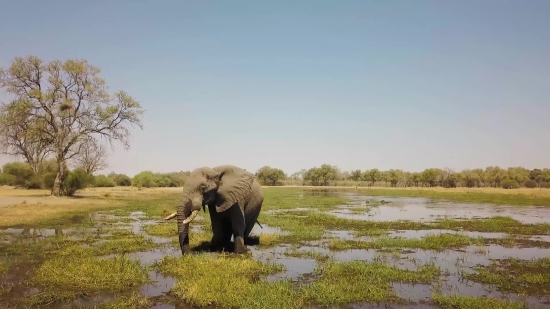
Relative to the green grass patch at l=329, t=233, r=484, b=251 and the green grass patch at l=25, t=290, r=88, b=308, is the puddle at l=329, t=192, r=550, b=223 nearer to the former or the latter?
the green grass patch at l=329, t=233, r=484, b=251

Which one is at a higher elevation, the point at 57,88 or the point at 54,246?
the point at 57,88

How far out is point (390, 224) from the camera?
2372 centimetres

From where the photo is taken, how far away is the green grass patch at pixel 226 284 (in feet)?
27.8

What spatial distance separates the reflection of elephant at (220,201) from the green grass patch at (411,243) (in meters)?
4.20

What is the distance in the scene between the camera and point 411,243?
16672mm

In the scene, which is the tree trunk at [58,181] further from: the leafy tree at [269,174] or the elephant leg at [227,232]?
the leafy tree at [269,174]

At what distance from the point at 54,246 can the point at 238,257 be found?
764cm

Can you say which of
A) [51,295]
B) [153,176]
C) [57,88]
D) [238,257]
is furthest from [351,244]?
[153,176]

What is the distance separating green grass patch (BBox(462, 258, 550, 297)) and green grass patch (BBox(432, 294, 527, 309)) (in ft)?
5.31

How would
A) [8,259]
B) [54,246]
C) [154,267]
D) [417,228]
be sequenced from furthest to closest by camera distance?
[417,228], [54,246], [8,259], [154,267]

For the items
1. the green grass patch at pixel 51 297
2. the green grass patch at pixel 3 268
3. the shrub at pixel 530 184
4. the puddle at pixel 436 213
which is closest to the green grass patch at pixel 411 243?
the puddle at pixel 436 213

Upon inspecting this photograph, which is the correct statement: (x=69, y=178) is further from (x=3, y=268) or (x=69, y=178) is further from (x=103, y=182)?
(x=103, y=182)

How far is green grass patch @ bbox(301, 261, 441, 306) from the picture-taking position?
898 centimetres

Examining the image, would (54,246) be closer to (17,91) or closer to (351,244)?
(351,244)
